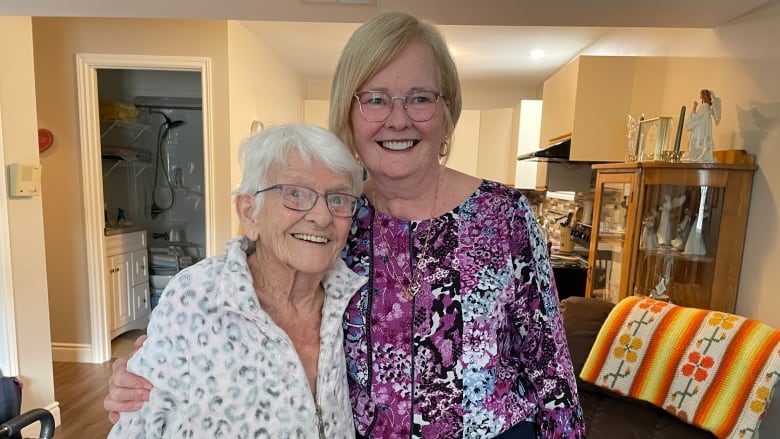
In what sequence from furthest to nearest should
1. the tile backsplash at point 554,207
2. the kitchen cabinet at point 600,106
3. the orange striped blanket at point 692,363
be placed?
the tile backsplash at point 554,207 → the kitchen cabinet at point 600,106 → the orange striped blanket at point 692,363

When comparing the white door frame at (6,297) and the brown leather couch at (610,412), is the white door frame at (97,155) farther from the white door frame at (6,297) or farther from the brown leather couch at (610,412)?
the brown leather couch at (610,412)

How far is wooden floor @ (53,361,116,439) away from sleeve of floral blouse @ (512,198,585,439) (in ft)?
8.37

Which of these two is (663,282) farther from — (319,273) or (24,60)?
(24,60)

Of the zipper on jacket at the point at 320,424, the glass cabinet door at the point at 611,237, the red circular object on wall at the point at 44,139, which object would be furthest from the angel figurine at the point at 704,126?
the red circular object on wall at the point at 44,139

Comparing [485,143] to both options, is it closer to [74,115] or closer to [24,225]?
[74,115]

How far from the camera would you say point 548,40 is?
3.49 m

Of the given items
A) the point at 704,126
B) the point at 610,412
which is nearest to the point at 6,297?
the point at 610,412

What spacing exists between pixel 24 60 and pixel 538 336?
272 cm

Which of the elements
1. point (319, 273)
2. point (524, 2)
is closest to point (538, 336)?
point (319, 273)

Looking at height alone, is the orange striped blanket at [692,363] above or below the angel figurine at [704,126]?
below

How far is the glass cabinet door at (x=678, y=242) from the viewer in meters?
1.86

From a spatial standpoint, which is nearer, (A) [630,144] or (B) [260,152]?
(B) [260,152]

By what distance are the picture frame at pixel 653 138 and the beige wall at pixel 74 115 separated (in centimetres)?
261

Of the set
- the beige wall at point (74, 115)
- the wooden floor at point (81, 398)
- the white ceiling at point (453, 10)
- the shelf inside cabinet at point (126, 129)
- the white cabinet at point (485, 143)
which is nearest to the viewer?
the white ceiling at point (453, 10)
